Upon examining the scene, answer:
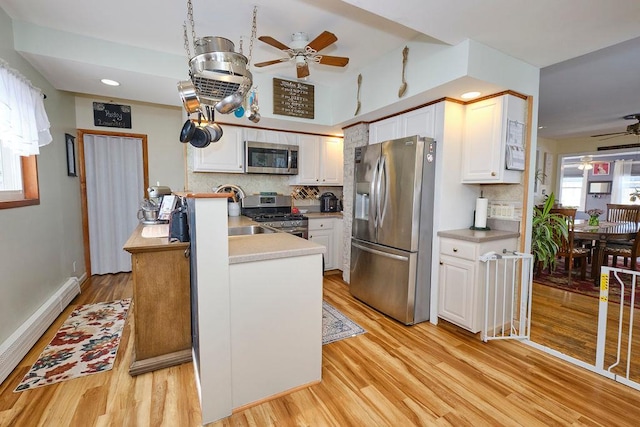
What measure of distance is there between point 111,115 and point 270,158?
2.21m

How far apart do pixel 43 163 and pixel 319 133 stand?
317cm

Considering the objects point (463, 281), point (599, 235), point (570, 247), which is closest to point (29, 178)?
point (463, 281)

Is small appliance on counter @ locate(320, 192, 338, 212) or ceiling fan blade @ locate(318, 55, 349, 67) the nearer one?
ceiling fan blade @ locate(318, 55, 349, 67)

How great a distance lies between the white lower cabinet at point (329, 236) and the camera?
4145 mm

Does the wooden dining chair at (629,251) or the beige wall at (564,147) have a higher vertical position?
the beige wall at (564,147)

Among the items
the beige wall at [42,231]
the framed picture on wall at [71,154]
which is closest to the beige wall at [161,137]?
the framed picture on wall at [71,154]

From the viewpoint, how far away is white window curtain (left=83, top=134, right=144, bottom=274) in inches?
154

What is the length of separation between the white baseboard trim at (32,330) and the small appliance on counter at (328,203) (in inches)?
130

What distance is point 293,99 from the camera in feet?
11.5

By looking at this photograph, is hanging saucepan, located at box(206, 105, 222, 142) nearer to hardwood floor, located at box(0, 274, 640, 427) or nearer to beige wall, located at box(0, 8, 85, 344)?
beige wall, located at box(0, 8, 85, 344)

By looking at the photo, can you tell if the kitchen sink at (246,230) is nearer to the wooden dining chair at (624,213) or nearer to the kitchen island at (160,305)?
the kitchen island at (160,305)

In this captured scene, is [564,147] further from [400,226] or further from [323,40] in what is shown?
Answer: [323,40]

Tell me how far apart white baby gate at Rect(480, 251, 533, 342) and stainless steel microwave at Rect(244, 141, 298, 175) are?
274cm

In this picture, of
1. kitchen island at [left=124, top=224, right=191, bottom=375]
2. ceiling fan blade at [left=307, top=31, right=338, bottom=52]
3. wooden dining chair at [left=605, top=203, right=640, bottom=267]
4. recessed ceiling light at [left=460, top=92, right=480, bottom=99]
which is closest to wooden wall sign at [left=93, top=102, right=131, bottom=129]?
kitchen island at [left=124, top=224, right=191, bottom=375]
